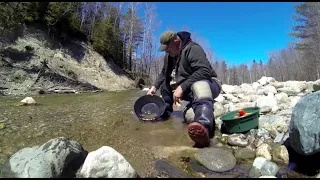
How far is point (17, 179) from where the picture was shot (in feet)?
5.99

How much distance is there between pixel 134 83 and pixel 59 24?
954cm

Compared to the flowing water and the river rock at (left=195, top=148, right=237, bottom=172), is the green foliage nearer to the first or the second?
the flowing water

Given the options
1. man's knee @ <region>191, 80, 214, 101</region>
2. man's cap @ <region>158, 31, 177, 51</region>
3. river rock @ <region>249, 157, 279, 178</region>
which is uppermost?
man's cap @ <region>158, 31, 177, 51</region>

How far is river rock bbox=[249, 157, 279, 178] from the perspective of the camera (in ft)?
6.84

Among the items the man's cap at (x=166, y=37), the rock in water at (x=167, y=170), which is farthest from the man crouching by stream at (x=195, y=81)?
the rock in water at (x=167, y=170)

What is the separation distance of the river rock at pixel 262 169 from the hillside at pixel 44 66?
12.7m

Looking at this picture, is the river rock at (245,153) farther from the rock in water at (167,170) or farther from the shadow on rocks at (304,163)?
the rock in water at (167,170)

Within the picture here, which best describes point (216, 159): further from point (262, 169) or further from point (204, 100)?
point (204, 100)

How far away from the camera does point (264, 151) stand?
2518 millimetres

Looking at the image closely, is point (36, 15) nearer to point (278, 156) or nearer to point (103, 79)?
point (103, 79)

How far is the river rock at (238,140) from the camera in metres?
2.85

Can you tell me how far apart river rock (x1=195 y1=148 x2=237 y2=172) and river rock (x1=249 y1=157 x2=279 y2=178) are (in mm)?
208

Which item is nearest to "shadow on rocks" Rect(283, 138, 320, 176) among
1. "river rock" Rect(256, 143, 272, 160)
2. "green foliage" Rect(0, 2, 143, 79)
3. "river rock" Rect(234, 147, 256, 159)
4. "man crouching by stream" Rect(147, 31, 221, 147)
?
"river rock" Rect(256, 143, 272, 160)

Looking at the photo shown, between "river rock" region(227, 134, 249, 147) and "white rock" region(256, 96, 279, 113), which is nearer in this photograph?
"river rock" region(227, 134, 249, 147)
